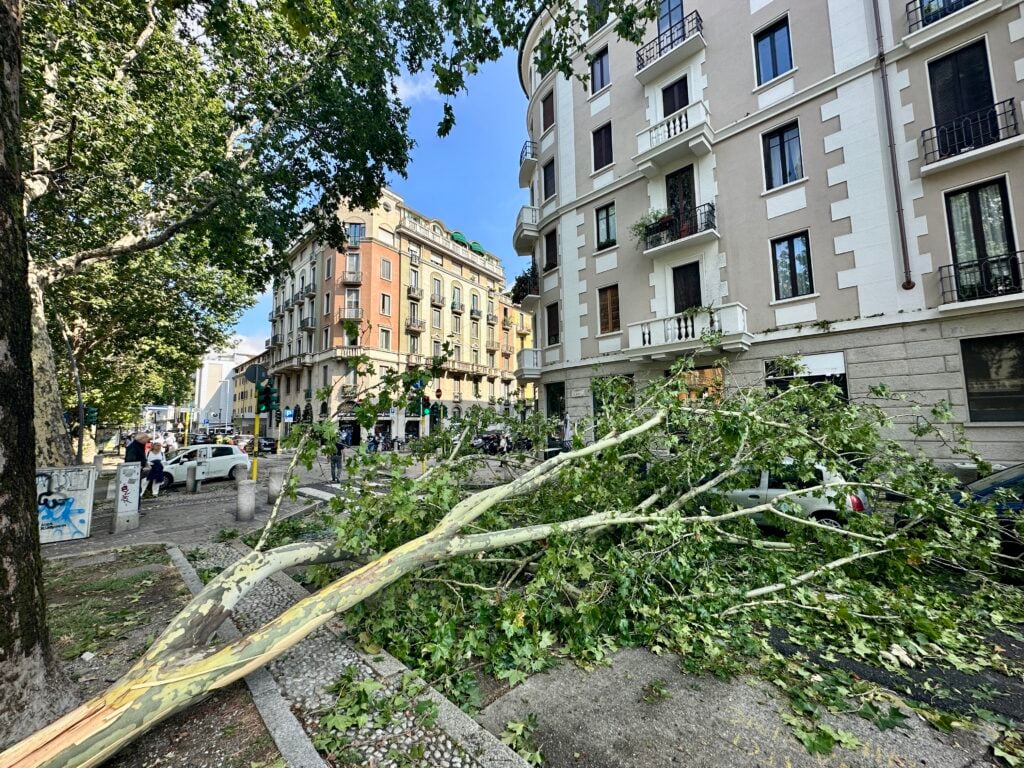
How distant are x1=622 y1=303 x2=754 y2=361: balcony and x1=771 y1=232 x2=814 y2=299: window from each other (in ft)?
3.85

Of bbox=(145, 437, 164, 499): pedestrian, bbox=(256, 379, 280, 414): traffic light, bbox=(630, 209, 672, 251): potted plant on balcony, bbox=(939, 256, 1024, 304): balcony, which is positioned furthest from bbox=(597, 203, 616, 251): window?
bbox=(145, 437, 164, 499): pedestrian

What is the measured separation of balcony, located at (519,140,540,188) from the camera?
60.2 feet

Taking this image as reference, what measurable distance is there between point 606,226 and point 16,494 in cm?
1531

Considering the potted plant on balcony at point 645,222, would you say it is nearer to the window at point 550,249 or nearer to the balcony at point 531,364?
the window at point 550,249

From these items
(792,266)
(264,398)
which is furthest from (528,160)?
(264,398)

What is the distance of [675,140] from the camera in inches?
496

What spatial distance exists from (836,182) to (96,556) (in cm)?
1594

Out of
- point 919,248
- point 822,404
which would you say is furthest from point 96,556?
point 919,248

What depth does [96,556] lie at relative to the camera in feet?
19.7

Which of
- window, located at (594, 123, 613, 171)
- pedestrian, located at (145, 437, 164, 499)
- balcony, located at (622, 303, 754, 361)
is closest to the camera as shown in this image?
balcony, located at (622, 303, 754, 361)

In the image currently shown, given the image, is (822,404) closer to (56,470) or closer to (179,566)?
(179,566)

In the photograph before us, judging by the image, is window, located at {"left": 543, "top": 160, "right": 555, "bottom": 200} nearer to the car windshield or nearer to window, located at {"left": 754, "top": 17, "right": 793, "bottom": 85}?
window, located at {"left": 754, "top": 17, "right": 793, "bottom": 85}

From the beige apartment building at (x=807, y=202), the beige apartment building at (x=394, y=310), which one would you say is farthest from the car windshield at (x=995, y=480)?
the beige apartment building at (x=394, y=310)

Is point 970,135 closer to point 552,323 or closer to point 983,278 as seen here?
point 983,278
